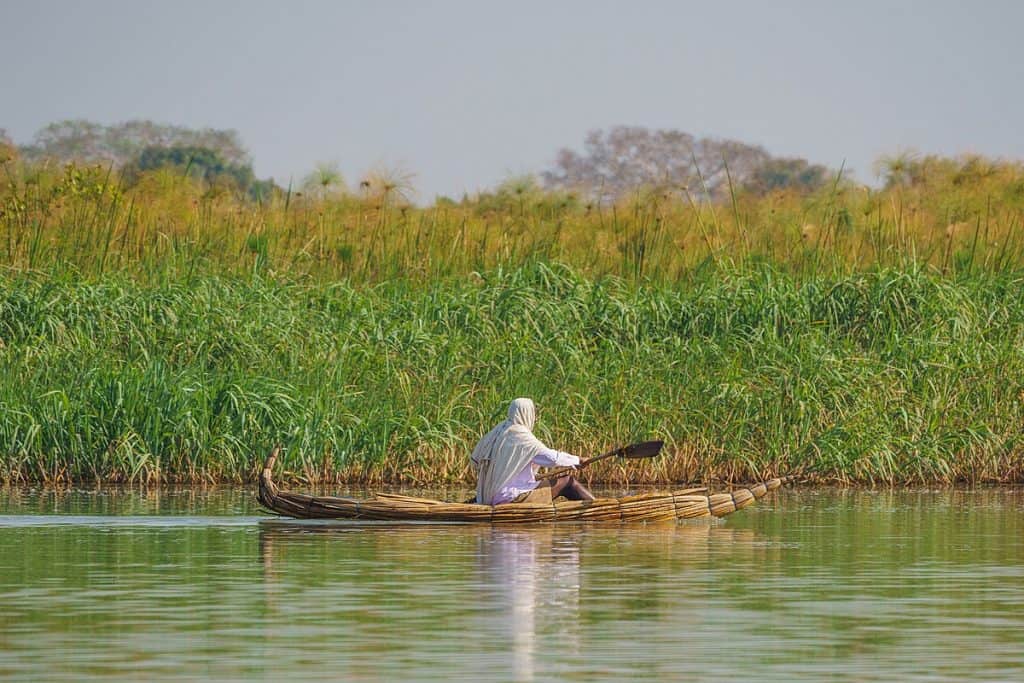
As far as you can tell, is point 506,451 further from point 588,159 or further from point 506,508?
point 588,159

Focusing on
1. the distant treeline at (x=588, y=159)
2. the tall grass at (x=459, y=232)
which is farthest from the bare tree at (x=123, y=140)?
the tall grass at (x=459, y=232)

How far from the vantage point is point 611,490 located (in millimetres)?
18641

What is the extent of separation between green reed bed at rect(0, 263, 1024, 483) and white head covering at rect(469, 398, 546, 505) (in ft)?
9.90

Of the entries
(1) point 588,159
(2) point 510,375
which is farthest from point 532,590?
(1) point 588,159

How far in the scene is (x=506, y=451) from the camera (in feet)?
50.8

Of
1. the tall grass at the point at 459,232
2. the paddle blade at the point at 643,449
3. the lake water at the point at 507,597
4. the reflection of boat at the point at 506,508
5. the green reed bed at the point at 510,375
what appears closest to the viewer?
the lake water at the point at 507,597

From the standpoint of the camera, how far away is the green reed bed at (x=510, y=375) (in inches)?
730

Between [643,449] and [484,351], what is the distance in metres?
3.88

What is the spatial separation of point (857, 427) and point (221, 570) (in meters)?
8.48

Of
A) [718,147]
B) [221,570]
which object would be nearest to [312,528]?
[221,570]

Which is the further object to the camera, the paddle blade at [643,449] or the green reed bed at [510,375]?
the green reed bed at [510,375]

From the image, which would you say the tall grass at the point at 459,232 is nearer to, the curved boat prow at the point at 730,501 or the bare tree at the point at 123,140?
the curved boat prow at the point at 730,501

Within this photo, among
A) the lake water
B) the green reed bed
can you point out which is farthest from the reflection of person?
the green reed bed

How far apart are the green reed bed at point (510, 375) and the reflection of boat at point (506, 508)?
327cm
